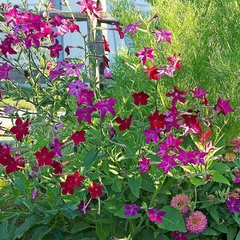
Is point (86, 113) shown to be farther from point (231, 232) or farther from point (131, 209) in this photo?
point (231, 232)

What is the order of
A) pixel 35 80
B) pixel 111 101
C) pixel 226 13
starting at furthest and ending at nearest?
pixel 226 13, pixel 35 80, pixel 111 101

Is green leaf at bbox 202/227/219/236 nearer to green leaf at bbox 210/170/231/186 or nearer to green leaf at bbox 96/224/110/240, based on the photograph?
green leaf at bbox 210/170/231/186

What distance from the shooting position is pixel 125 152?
178 cm

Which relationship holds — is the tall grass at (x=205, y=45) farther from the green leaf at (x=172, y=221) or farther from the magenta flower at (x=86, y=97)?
the magenta flower at (x=86, y=97)

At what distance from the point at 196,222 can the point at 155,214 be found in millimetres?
168

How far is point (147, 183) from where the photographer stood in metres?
1.79

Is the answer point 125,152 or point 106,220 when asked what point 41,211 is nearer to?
point 106,220

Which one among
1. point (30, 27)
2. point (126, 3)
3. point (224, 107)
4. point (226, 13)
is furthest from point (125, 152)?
point (126, 3)

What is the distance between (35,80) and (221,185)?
74 cm

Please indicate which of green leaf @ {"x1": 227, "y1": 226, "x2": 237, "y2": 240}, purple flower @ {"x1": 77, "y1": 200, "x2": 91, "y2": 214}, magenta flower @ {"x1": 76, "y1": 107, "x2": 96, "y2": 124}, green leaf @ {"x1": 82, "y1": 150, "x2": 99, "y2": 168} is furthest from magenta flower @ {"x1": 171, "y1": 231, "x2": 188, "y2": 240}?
magenta flower @ {"x1": 76, "y1": 107, "x2": 96, "y2": 124}

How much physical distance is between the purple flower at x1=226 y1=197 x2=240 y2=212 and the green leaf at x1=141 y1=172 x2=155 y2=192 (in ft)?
0.85

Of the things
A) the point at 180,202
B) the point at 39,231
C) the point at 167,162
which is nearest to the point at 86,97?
the point at 167,162

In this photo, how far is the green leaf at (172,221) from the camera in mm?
1709

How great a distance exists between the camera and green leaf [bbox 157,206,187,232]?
1709 mm
